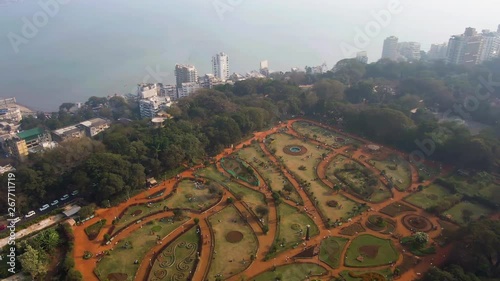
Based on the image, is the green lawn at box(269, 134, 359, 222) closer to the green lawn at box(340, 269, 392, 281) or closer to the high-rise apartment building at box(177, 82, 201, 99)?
the green lawn at box(340, 269, 392, 281)

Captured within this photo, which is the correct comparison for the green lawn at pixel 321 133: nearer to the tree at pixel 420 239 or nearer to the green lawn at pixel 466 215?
the green lawn at pixel 466 215

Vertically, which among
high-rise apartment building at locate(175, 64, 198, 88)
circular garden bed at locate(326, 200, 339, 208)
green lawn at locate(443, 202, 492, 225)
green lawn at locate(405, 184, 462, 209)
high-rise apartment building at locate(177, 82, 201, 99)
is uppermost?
high-rise apartment building at locate(175, 64, 198, 88)

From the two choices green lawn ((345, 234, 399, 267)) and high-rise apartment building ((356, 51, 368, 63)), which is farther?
high-rise apartment building ((356, 51, 368, 63))

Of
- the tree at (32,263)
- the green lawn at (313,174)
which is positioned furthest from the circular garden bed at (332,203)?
the tree at (32,263)

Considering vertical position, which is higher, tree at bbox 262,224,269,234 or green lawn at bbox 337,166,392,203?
green lawn at bbox 337,166,392,203

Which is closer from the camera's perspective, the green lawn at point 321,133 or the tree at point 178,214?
the tree at point 178,214

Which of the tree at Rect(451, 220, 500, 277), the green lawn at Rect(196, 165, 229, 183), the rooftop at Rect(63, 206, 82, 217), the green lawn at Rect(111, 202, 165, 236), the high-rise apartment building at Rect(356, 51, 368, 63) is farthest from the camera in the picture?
the high-rise apartment building at Rect(356, 51, 368, 63)

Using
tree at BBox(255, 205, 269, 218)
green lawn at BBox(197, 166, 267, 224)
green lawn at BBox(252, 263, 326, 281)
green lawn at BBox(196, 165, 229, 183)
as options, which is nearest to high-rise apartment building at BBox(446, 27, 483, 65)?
green lawn at BBox(196, 165, 229, 183)
